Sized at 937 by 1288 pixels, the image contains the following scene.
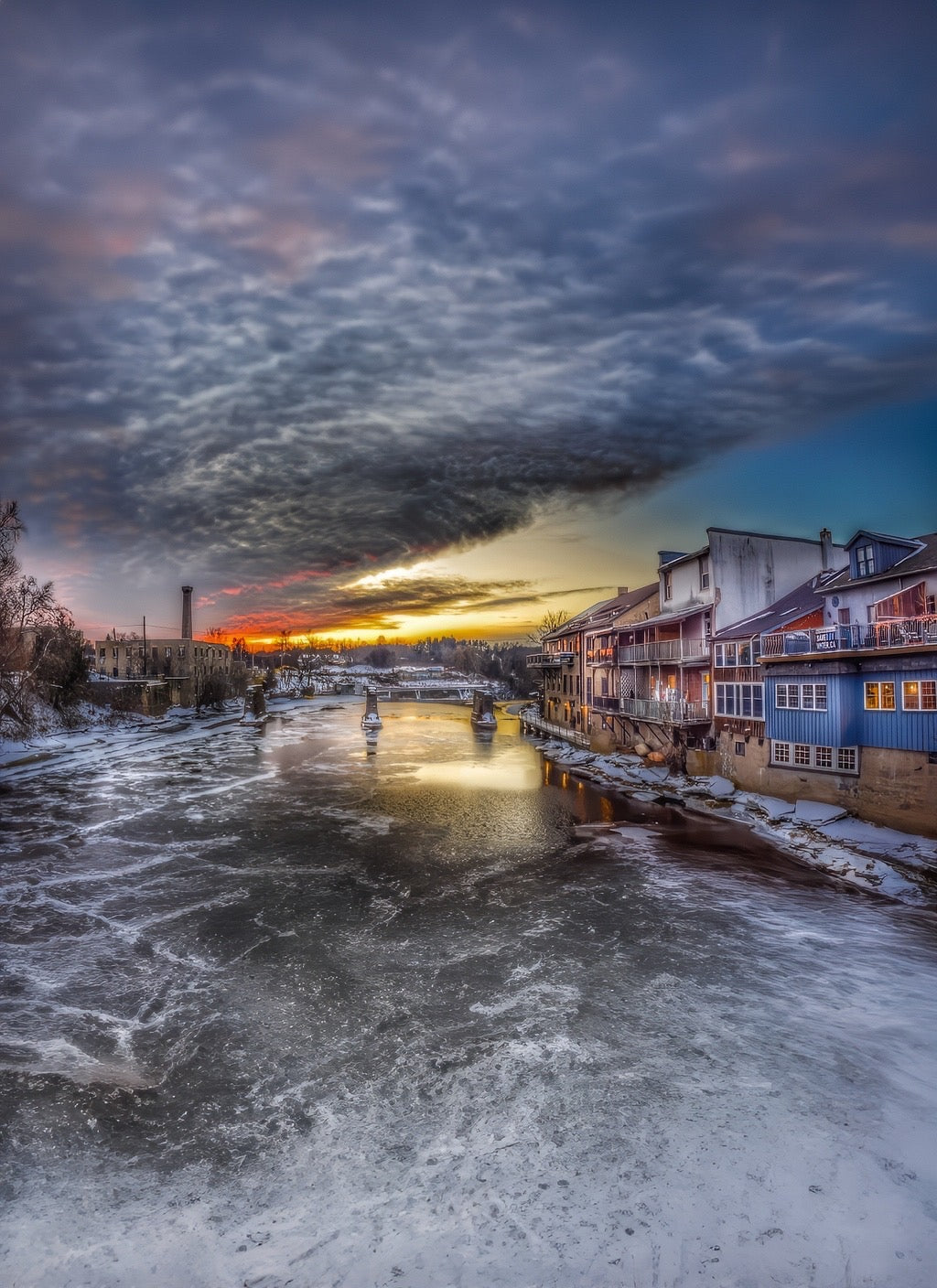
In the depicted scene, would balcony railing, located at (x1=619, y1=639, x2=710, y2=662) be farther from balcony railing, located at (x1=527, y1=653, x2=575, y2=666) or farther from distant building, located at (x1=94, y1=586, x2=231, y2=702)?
distant building, located at (x1=94, y1=586, x2=231, y2=702)

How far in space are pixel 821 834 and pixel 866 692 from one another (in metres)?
5.29

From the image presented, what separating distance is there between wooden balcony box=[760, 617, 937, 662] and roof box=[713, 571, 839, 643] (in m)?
1.11

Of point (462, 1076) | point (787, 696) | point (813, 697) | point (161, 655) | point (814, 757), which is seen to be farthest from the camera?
point (161, 655)

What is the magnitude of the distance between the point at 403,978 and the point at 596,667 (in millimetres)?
36717

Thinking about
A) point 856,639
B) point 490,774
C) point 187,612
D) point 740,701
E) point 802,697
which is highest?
point 187,612

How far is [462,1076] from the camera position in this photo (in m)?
9.38

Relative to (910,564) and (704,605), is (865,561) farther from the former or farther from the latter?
(704,605)

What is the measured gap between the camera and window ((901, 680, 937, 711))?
19344mm

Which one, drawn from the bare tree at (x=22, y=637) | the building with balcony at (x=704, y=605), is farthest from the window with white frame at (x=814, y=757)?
the bare tree at (x=22, y=637)

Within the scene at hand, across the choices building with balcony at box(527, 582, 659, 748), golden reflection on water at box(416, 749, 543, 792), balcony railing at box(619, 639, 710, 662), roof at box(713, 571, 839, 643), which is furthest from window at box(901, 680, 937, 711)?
building with balcony at box(527, 582, 659, 748)

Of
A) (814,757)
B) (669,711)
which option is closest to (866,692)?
(814,757)

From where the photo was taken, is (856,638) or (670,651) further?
(670,651)

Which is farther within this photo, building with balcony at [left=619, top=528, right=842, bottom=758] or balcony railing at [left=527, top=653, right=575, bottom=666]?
balcony railing at [left=527, top=653, right=575, bottom=666]

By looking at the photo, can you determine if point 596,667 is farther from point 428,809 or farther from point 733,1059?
point 733,1059
